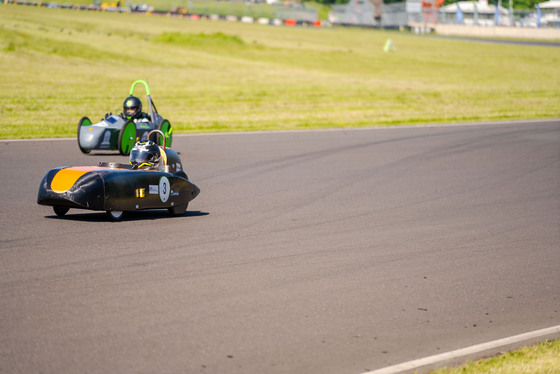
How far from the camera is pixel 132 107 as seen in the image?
1565 centimetres

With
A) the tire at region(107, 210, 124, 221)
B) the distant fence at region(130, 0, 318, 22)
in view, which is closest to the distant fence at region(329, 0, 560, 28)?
the distant fence at region(130, 0, 318, 22)

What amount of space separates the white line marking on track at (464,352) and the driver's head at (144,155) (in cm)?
554

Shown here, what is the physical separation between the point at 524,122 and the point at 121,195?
18.2m

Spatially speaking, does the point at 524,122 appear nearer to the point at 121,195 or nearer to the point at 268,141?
the point at 268,141

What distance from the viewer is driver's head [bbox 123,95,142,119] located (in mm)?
15633

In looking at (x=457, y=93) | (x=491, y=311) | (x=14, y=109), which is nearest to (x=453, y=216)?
(x=491, y=311)

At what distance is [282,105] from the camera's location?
86.6 feet

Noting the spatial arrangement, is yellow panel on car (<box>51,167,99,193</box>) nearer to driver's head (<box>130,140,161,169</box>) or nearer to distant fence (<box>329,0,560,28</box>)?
driver's head (<box>130,140,161,169</box>)

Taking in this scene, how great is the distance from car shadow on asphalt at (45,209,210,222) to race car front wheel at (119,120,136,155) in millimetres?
5097

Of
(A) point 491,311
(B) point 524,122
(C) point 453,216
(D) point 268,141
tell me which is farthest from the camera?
(B) point 524,122

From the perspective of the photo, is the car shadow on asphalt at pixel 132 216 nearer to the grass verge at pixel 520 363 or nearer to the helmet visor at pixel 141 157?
the helmet visor at pixel 141 157

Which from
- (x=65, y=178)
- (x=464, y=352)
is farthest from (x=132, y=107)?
(x=464, y=352)

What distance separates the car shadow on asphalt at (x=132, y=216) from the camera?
934 centimetres

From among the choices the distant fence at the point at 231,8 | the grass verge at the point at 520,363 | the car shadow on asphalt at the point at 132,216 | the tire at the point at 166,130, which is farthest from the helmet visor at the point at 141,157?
the distant fence at the point at 231,8
